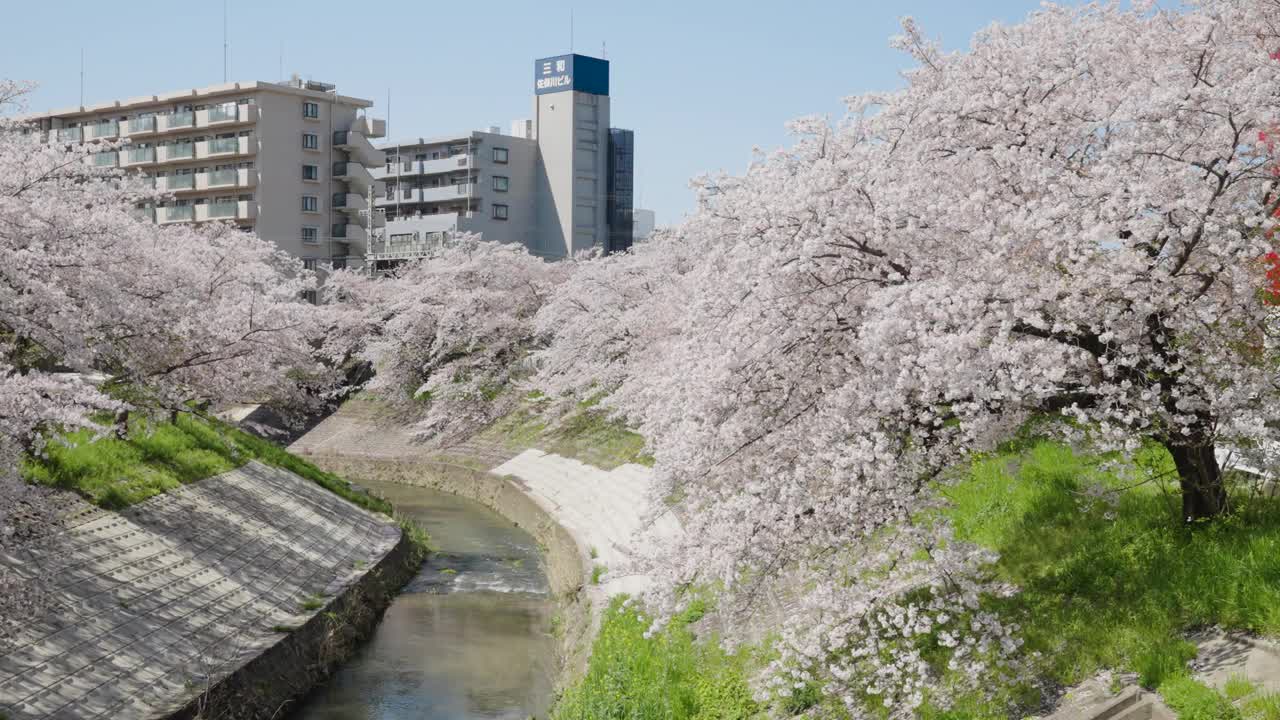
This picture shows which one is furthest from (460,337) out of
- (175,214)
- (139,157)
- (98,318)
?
(139,157)

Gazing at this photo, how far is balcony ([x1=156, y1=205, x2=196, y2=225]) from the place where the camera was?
66688mm

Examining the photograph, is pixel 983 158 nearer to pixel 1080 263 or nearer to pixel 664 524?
pixel 1080 263

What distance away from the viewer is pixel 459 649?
61.2 ft

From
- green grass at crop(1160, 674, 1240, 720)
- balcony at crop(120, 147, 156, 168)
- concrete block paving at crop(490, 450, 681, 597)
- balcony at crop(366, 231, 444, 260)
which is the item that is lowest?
concrete block paving at crop(490, 450, 681, 597)

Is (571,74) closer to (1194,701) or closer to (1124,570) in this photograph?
(1124,570)

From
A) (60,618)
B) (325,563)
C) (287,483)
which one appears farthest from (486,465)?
(60,618)

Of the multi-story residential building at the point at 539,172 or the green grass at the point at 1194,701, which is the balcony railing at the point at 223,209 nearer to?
the multi-story residential building at the point at 539,172

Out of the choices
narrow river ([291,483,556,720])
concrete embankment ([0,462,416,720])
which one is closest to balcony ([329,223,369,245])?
narrow river ([291,483,556,720])

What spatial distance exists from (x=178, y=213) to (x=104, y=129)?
30.6 feet

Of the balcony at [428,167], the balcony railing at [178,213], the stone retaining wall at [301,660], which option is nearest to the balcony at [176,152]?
the balcony railing at [178,213]

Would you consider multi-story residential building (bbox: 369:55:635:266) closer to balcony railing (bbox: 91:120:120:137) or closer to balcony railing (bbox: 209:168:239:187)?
balcony railing (bbox: 209:168:239:187)

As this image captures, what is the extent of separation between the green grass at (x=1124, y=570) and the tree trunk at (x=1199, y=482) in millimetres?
157

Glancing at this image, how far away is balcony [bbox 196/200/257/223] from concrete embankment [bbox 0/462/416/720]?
45.4 meters

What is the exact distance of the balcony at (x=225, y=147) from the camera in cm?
6431
